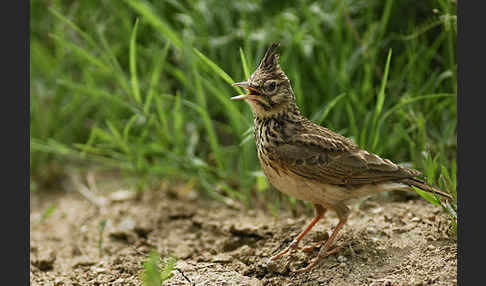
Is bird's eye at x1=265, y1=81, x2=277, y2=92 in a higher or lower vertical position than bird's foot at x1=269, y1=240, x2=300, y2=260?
higher

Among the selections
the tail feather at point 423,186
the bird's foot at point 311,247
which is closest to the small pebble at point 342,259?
the bird's foot at point 311,247

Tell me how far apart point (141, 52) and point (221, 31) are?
85 cm

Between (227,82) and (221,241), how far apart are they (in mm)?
1424

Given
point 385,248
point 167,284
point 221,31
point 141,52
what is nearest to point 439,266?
point 385,248

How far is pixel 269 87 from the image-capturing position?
3668 millimetres

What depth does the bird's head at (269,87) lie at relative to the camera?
11.9 feet

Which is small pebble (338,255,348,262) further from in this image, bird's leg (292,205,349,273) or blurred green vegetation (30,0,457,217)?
blurred green vegetation (30,0,457,217)

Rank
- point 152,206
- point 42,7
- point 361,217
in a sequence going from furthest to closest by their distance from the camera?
point 42,7, point 152,206, point 361,217

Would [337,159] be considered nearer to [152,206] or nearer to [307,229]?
[307,229]

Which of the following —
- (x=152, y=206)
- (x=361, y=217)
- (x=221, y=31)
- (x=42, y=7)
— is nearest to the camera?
(x=361, y=217)

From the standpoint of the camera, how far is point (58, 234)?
200 inches

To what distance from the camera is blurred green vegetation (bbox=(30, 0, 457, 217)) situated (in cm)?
460

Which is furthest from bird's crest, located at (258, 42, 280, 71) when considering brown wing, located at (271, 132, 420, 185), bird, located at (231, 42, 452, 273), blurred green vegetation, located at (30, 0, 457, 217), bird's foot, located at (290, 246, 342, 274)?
bird's foot, located at (290, 246, 342, 274)

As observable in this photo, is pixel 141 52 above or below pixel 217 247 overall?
above
